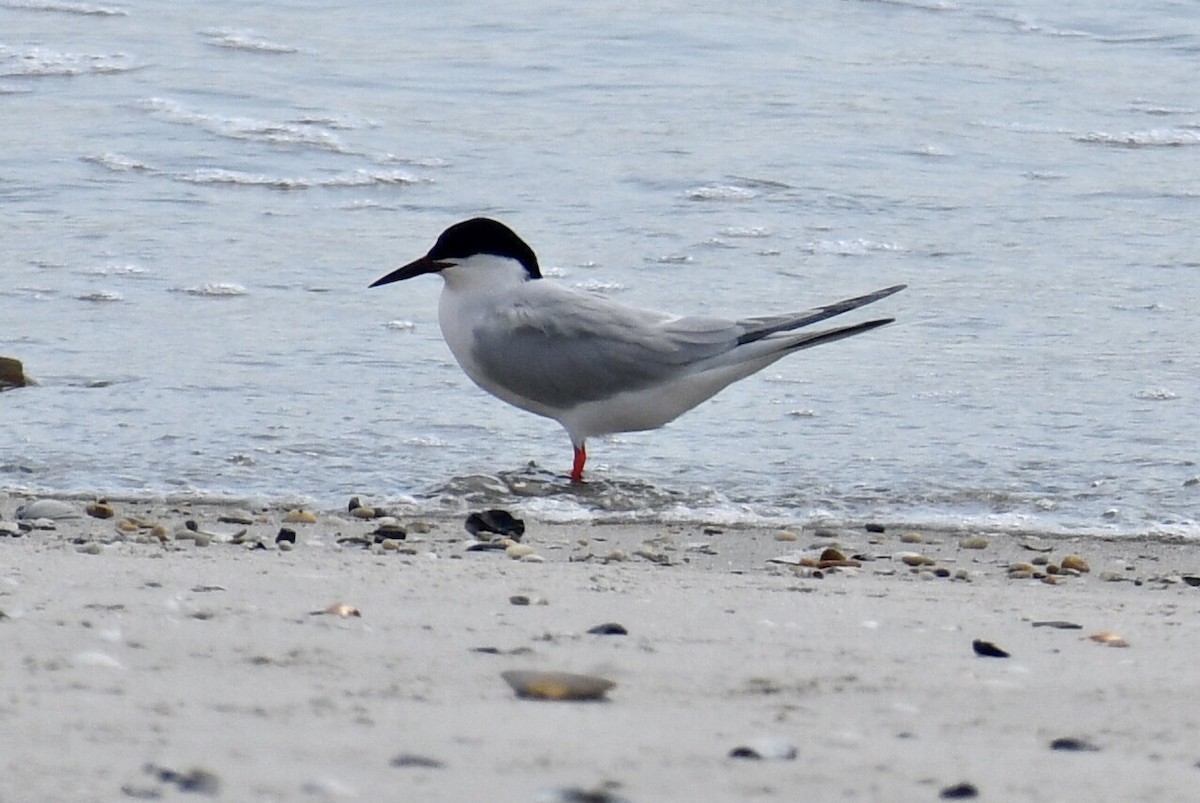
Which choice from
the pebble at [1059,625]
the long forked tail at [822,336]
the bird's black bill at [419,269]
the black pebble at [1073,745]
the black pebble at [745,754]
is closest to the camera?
the black pebble at [745,754]

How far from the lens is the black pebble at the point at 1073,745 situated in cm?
260

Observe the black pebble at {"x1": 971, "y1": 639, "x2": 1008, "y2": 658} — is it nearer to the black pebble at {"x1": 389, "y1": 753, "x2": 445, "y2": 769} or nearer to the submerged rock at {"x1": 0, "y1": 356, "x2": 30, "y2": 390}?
the black pebble at {"x1": 389, "y1": 753, "x2": 445, "y2": 769}

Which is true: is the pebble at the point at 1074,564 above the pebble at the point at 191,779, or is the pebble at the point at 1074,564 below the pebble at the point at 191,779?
below

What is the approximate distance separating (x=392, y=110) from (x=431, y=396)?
4685 mm

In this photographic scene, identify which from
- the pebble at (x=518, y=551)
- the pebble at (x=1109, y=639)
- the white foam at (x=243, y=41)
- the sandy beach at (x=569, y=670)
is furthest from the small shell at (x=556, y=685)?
the white foam at (x=243, y=41)

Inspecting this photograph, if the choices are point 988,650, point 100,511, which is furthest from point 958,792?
point 100,511

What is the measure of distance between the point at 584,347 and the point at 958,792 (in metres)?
3.42

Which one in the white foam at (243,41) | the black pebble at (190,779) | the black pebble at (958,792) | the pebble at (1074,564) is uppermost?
the white foam at (243,41)

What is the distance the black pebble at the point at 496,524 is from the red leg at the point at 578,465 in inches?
24.0

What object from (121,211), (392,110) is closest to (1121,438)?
(121,211)

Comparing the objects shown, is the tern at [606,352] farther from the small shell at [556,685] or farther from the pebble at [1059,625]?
the small shell at [556,685]

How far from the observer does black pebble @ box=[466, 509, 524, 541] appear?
467cm

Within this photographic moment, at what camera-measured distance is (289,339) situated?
6.51 meters

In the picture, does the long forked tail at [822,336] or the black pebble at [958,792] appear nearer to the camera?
the black pebble at [958,792]
